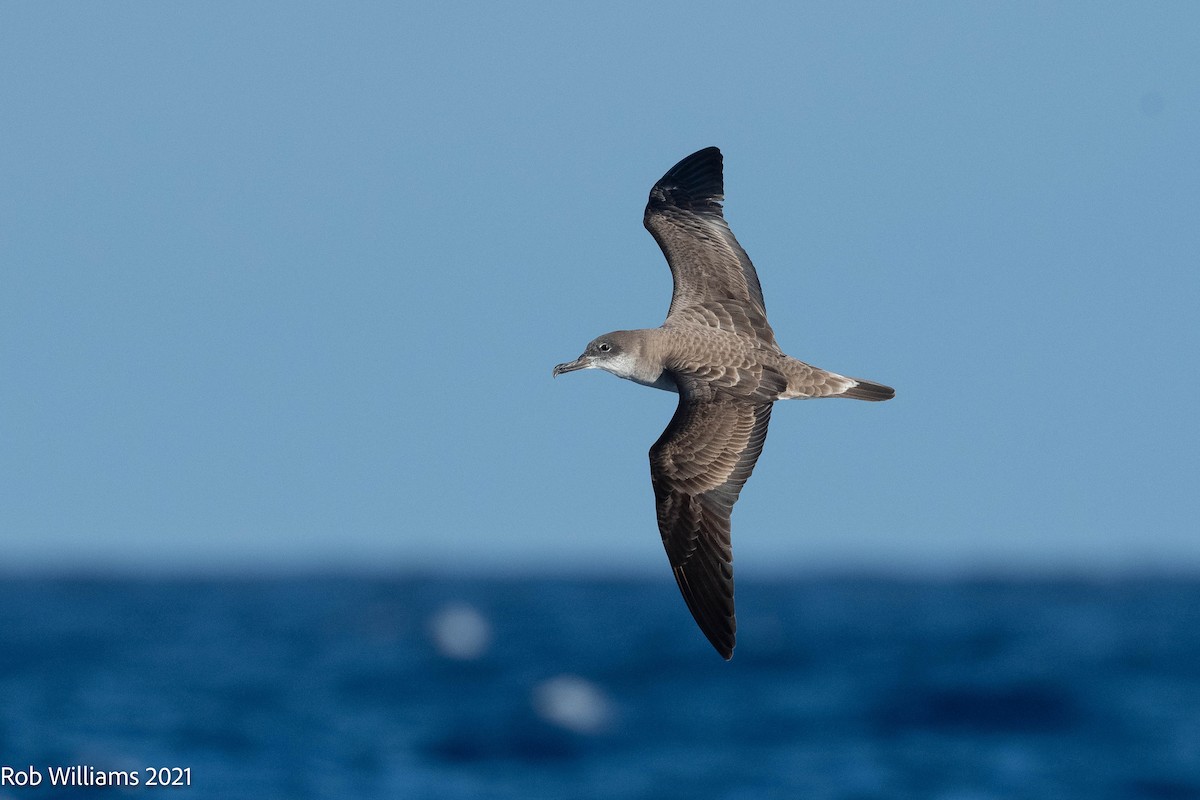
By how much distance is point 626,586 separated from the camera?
11644 centimetres

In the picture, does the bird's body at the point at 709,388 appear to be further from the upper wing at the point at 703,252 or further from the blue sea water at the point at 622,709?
the blue sea water at the point at 622,709

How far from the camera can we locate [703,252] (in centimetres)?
1345

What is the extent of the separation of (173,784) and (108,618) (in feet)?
149

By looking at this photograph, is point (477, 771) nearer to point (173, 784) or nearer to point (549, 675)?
point (173, 784)

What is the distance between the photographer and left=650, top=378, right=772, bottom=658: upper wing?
11.5 m

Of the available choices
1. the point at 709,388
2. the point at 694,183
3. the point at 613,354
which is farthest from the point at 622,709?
the point at 709,388

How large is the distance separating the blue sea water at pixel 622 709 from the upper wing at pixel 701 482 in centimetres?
1790

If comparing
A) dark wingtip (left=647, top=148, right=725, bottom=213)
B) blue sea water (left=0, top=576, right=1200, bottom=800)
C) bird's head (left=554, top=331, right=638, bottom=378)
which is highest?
blue sea water (left=0, top=576, right=1200, bottom=800)

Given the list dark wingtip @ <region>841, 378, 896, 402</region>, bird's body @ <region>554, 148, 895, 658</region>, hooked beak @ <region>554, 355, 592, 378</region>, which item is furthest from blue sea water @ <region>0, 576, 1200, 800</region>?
dark wingtip @ <region>841, 378, 896, 402</region>

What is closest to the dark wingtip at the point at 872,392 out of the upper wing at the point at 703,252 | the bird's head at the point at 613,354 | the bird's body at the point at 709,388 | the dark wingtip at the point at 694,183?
the bird's body at the point at 709,388

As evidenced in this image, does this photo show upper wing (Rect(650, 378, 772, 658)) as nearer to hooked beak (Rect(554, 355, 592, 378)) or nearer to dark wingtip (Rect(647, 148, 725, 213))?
hooked beak (Rect(554, 355, 592, 378))

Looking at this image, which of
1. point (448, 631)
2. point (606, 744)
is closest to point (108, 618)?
point (448, 631)

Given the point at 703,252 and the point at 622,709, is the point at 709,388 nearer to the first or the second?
the point at 703,252

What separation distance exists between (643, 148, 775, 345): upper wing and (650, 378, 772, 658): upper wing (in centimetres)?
119
